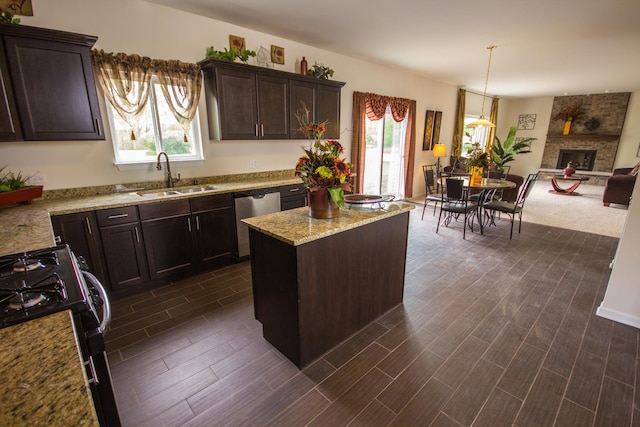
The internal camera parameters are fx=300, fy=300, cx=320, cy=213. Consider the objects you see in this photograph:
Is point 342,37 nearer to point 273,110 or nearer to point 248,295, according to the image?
point 273,110

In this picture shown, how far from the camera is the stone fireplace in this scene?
350 inches

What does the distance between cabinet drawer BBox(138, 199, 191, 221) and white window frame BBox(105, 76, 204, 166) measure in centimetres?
68

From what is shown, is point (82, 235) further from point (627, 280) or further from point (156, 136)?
point (627, 280)

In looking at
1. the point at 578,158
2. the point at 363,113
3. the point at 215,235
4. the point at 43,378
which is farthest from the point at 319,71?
the point at 578,158

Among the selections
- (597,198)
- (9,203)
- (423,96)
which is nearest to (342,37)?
(423,96)

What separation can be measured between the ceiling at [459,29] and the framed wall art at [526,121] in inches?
182

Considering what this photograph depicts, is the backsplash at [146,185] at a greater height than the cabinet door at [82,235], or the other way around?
the backsplash at [146,185]

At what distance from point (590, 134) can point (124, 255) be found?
12.3 metres

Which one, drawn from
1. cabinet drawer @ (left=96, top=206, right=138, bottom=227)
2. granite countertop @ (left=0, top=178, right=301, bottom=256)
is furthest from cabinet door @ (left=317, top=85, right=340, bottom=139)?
cabinet drawer @ (left=96, top=206, right=138, bottom=227)

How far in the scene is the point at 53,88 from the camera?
2.44 meters

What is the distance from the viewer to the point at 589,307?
8.75 feet

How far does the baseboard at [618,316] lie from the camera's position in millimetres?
2404

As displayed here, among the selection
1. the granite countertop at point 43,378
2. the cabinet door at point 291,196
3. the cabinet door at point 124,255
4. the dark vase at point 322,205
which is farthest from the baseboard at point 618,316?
the cabinet door at point 124,255

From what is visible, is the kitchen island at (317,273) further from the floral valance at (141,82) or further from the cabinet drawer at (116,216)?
the floral valance at (141,82)
